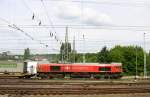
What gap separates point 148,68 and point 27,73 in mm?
39104

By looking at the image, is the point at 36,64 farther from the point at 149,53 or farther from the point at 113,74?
the point at 149,53

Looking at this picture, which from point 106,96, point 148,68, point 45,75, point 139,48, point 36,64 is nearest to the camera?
point 106,96

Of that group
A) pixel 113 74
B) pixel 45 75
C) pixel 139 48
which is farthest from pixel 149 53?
pixel 45 75

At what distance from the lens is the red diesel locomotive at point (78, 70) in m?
60.7

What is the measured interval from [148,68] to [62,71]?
36.5m

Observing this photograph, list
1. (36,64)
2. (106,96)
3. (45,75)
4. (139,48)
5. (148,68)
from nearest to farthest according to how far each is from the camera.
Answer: (106,96), (45,75), (36,64), (148,68), (139,48)

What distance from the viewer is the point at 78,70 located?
61.8 m

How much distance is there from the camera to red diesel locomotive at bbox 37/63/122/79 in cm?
6069

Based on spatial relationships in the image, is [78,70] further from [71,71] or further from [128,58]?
[128,58]

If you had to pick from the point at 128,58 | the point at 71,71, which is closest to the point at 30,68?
the point at 71,71

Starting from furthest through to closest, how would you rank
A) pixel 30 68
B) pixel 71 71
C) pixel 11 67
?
1. pixel 11 67
2. pixel 30 68
3. pixel 71 71

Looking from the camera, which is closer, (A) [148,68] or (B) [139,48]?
(A) [148,68]

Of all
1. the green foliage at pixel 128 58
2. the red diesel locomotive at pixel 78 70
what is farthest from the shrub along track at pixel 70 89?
the green foliage at pixel 128 58

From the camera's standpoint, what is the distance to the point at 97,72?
62.1 meters
